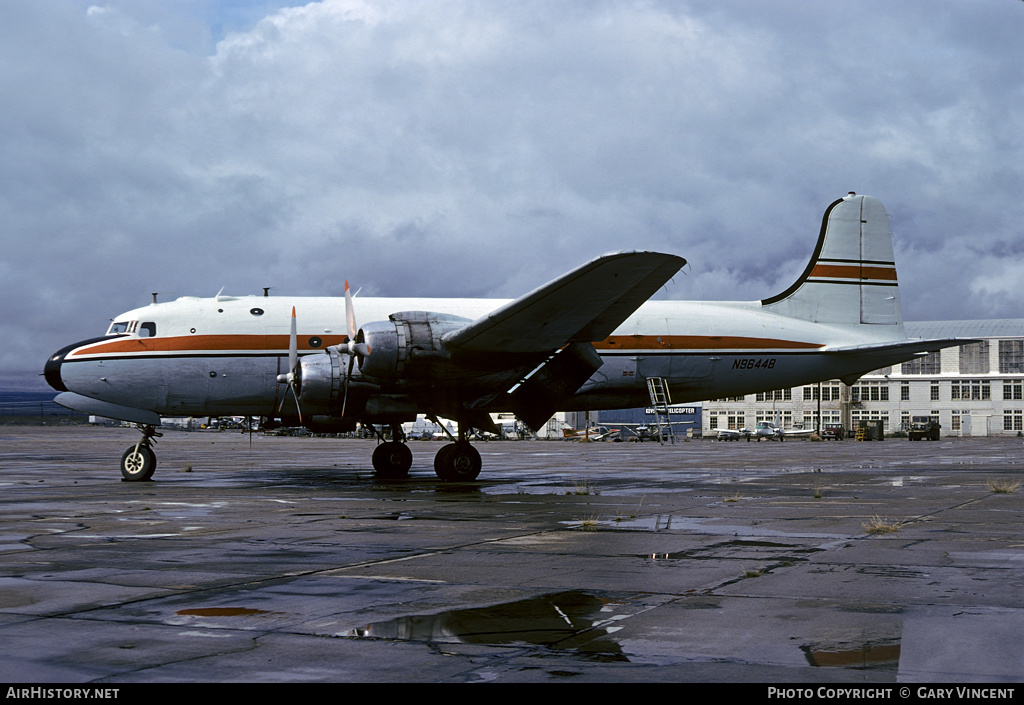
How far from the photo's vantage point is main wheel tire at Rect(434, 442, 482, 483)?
2367 centimetres

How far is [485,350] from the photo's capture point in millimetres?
21438

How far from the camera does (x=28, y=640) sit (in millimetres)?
6438

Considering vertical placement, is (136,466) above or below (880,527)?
below

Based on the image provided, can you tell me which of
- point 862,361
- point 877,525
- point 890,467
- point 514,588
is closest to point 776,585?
point 514,588

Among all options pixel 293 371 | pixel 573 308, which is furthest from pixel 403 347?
pixel 573 308

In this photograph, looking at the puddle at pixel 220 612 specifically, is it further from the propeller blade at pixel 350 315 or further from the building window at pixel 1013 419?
the building window at pixel 1013 419

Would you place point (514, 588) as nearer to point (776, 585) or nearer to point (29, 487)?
point (776, 585)

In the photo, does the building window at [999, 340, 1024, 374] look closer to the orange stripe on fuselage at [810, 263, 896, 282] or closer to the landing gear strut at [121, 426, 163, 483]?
the orange stripe on fuselage at [810, 263, 896, 282]

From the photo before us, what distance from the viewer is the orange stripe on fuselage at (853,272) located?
29.4 metres

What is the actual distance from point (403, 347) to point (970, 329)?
123 meters

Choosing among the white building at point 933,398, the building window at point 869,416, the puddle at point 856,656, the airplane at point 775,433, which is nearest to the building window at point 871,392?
the white building at point 933,398

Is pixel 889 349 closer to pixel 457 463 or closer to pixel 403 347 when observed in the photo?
pixel 457 463

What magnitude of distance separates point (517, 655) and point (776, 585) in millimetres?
3515

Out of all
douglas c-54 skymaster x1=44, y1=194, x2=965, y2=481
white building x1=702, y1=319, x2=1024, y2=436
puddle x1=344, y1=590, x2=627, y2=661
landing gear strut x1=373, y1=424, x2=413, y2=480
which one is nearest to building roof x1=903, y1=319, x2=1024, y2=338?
white building x1=702, y1=319, x2=1024, y2=436
